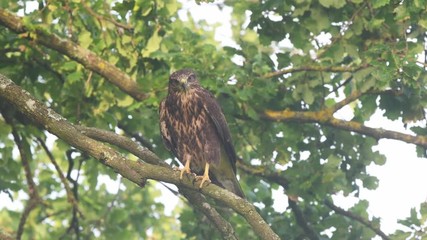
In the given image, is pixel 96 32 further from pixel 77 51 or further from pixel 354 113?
pixel 354 113

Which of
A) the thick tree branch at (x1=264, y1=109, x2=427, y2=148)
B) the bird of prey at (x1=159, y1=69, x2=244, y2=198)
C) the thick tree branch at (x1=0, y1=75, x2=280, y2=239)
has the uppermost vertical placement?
the thick tree branch at (x1=264, y1=109, x2=427, y2=148)

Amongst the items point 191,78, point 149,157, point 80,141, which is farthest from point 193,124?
point 80,141

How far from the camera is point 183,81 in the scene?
32.0 ft

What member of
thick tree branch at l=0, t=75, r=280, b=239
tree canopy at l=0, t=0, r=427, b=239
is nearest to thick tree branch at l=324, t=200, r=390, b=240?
tree canopy at l=0, t=0, r=427, b=239

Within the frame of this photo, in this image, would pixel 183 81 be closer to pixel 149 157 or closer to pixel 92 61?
pixel 92 61

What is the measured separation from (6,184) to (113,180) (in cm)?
159

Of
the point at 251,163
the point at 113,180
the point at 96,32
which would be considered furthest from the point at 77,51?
the point at 251,163

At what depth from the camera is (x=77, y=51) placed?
34.5 feet

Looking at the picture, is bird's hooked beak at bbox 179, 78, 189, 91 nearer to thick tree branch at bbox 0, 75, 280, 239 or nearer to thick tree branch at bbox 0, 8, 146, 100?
thick tree branch at bbox 0, 8, 146, 100

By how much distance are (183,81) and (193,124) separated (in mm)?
629

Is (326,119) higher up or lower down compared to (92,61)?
lower down

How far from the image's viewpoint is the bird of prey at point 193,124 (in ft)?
32.6

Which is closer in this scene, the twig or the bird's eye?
the bird's eye

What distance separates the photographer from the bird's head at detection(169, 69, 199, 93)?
9.78 metres
